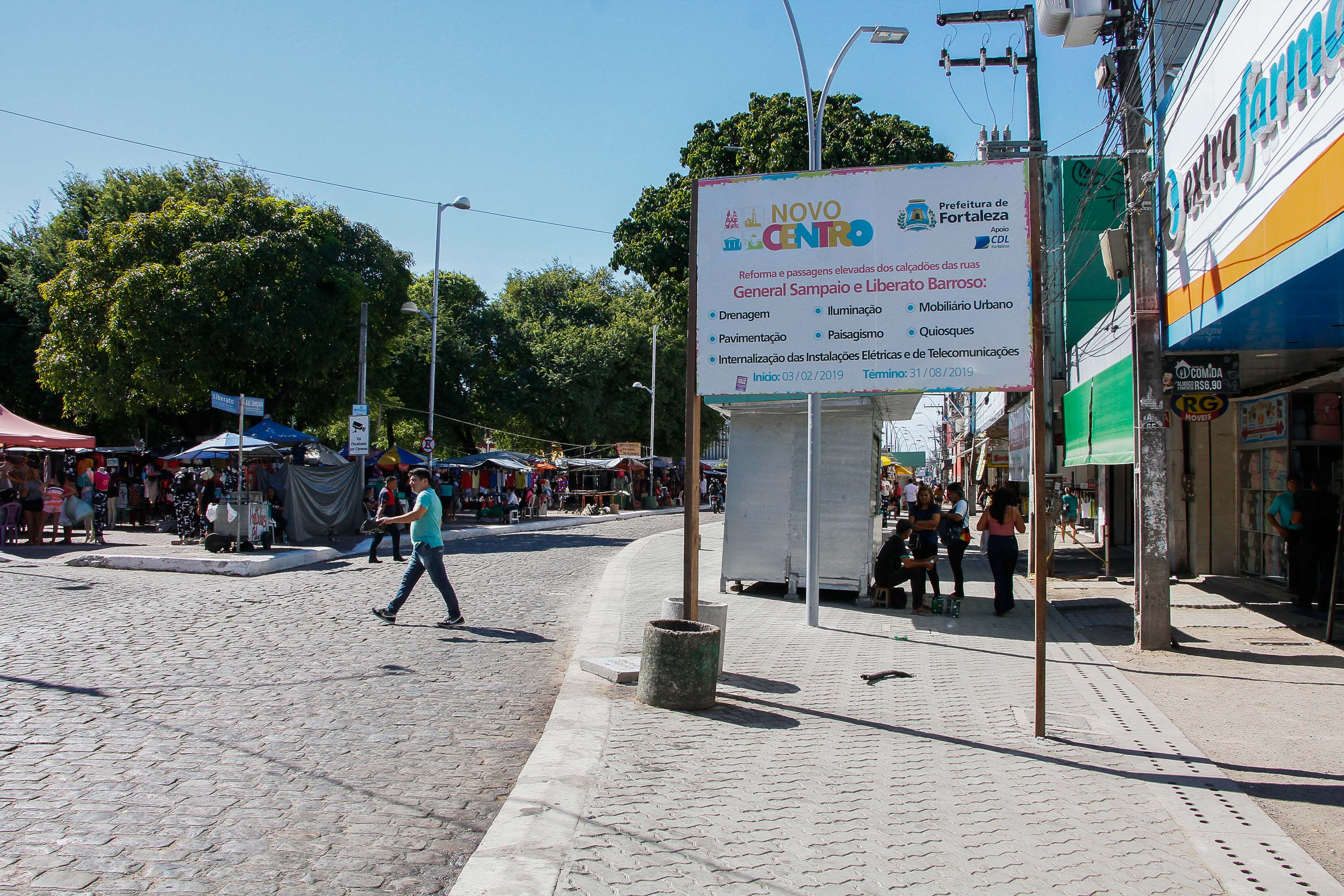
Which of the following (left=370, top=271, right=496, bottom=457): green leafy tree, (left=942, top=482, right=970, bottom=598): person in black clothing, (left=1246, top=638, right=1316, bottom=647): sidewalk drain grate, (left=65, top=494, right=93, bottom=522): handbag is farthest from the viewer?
(left=370, top=271, right=496, bottom=457): green leafy tree

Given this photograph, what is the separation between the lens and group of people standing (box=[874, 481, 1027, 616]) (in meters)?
11.2

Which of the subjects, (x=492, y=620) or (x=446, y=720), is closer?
(x=446, y=720)

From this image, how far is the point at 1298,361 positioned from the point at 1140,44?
4358 mm

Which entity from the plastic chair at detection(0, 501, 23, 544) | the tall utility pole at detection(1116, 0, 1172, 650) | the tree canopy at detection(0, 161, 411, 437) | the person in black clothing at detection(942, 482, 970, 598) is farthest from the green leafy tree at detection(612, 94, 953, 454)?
the plastic chair at detection(0, 501, 23, 544)

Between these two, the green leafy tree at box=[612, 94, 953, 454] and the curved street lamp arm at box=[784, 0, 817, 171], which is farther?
the green leafy tree at box=[612, 94, 953, 454]

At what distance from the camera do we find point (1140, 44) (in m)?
9.53

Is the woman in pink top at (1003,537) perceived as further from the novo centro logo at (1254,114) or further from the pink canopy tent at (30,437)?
the pink canopy tent at (30,437)

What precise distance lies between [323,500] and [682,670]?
56.5ft

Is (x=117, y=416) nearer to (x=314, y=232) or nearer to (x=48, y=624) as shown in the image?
(x=314, y=232)

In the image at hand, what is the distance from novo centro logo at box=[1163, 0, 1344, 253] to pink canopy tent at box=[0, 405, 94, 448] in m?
21.6

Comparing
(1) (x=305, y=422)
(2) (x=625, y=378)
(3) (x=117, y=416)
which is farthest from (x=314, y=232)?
(2) (x=625, y=378)

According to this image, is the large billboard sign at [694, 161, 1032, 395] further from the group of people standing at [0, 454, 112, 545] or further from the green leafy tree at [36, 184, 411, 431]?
the green leafy tree at [36, 184, 411, 431]

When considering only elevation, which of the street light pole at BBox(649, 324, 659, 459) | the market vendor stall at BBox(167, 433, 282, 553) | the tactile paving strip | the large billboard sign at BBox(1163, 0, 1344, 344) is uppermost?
the street light pole at BBox(649, 324, 659, 459)

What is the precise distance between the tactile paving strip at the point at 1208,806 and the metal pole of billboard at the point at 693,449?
10.1 feet
